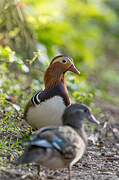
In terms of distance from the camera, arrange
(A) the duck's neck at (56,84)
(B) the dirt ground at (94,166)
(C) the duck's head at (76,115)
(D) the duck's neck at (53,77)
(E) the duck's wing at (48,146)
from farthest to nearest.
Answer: (D) the duck's neck at (53,77) < (A) the duck's neck at (56,84) < (C) the duck's head at (76,115) < (B) the dirt ground at (94,166) < (E) the duck's wing at (48,146)

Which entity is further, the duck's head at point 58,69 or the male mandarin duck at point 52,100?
the duck's head at point 58,69

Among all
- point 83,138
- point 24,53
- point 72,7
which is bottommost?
point 83,138

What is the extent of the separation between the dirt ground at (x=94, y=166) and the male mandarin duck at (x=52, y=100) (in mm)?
609

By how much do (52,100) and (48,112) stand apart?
17 cm

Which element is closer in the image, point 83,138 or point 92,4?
point 83,138

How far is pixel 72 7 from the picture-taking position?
1390 cm

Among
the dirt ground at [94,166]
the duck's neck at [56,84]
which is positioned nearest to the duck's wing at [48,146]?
the dirt ground at [94,166]

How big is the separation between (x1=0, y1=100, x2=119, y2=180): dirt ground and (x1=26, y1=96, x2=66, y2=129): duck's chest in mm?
578

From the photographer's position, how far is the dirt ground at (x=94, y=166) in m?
3.76

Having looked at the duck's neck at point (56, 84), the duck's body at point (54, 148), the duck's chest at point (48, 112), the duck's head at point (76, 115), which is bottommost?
the duck's body at point (54, 148)

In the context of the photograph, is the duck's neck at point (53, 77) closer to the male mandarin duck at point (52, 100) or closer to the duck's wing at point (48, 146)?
the male mandarin duck at point (52, 100)

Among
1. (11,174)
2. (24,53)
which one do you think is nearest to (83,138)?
(11,174)

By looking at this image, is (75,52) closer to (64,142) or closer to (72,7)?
(72,7)

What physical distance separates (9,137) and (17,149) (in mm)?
347
